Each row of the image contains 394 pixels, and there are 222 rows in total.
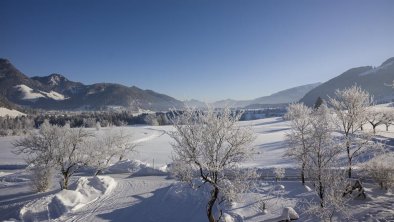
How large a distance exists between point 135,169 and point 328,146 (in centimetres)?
3133

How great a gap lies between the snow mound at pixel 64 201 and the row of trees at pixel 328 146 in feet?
74.5

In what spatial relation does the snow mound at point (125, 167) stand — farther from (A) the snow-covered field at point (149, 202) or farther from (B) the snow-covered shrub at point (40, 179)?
(B) the snow-covered shrub at point (40, 179)

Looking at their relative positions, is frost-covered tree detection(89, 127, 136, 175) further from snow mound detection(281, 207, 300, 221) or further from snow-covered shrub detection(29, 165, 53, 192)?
snow mound detection(281, 207, 300, 221)

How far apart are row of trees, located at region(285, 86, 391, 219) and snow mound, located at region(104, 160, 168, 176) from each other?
69.3ft

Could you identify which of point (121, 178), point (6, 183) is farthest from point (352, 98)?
point (6, 183)

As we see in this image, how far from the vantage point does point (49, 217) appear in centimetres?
2464

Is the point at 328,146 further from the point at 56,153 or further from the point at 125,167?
the point at 125,167

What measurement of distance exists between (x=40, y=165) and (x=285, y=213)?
3109 cm

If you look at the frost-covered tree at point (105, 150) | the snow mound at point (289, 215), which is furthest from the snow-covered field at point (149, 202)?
the frost-covered tree at point (105, 150)

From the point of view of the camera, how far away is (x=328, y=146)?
23.7 metres

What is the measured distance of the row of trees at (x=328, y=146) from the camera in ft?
68.9

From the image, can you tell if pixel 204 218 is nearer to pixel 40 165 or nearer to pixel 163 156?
pixel 40 165

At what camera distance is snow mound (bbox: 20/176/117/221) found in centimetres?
2484

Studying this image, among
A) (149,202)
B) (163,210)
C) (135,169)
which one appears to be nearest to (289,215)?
(163,210)
